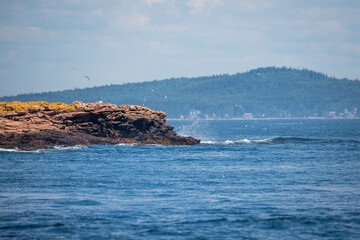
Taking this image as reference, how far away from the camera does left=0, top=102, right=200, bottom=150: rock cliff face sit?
87.7 metres

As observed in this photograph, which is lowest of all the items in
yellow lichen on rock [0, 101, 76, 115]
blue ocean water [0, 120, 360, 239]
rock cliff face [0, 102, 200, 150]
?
blue ocean water [0, 120, 360, 239]

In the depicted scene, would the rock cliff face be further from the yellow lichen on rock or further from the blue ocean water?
the blue ocean water

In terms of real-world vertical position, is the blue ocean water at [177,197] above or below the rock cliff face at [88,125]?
below

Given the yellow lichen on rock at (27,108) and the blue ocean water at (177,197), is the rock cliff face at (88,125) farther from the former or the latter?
the blue ocean water at (177,197)

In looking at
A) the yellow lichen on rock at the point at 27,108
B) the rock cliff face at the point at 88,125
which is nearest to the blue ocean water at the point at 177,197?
the rock cliff face at the point at 88,125

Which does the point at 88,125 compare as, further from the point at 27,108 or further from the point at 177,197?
the point at 177,197

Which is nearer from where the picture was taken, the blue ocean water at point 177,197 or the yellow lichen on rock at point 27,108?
the blue ocean water at point 177,197

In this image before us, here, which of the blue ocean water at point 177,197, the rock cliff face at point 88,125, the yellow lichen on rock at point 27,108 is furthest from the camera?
the yellow lichen on rock at point 27,108

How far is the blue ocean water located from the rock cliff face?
1526cm

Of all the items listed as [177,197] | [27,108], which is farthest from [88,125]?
[177,197]

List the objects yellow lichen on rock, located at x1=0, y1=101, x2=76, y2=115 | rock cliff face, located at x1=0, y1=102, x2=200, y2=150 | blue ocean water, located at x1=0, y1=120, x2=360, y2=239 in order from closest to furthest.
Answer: blue ocean water, located at x1=0, y1=120, x2=360, y2=239 → rock cliff face, located at x1=0, y1=102, x2=200, y2=150 → yellow lichen on rock, located at x1=0, y1=101, x2=76, y2=115

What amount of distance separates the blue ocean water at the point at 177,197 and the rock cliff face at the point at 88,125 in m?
15.3

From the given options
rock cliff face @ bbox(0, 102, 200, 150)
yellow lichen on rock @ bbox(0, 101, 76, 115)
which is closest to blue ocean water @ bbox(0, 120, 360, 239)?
rock cliff face @ bbox(0, 102, 200, 150)

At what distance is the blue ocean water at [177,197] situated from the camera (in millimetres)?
30013
